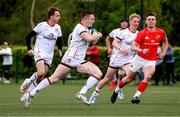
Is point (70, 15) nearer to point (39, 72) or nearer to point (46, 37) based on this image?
point (46, 37)

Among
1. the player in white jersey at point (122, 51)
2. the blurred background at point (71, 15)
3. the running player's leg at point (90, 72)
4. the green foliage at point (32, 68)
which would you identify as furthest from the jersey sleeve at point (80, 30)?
the blurred background at point (71, 15)

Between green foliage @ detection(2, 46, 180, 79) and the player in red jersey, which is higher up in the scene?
the player in red jersey

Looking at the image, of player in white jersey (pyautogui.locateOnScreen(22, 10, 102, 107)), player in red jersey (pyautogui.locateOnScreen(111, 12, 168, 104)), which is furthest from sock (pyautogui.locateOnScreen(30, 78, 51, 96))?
player in red jersey (pyautogui.locateOnScreen(111, 12, 168, 104))

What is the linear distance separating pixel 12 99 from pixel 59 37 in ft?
8.97

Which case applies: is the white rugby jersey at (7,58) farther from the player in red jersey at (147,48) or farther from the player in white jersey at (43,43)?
the player in red jersey at (147,48)

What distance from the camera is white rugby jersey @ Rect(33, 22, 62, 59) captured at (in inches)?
845

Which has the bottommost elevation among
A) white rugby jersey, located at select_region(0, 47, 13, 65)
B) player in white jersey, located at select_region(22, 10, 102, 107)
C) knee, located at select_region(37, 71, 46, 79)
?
white rugby jersey, located at select_region(0, 47, 13, 65)

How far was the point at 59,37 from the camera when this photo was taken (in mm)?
22125

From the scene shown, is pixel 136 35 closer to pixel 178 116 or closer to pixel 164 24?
pixel 178 116

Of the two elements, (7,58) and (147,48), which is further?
(7,58)

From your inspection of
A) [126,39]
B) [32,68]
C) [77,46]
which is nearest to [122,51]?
[126,39]

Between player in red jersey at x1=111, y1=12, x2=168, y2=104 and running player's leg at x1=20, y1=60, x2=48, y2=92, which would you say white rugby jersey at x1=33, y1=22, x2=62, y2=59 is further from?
player in red jersey at x1=111, y1=12, x2=168, y2=104

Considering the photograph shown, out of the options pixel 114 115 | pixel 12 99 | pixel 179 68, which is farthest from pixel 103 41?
pixel 114 115

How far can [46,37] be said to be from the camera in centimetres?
2153
